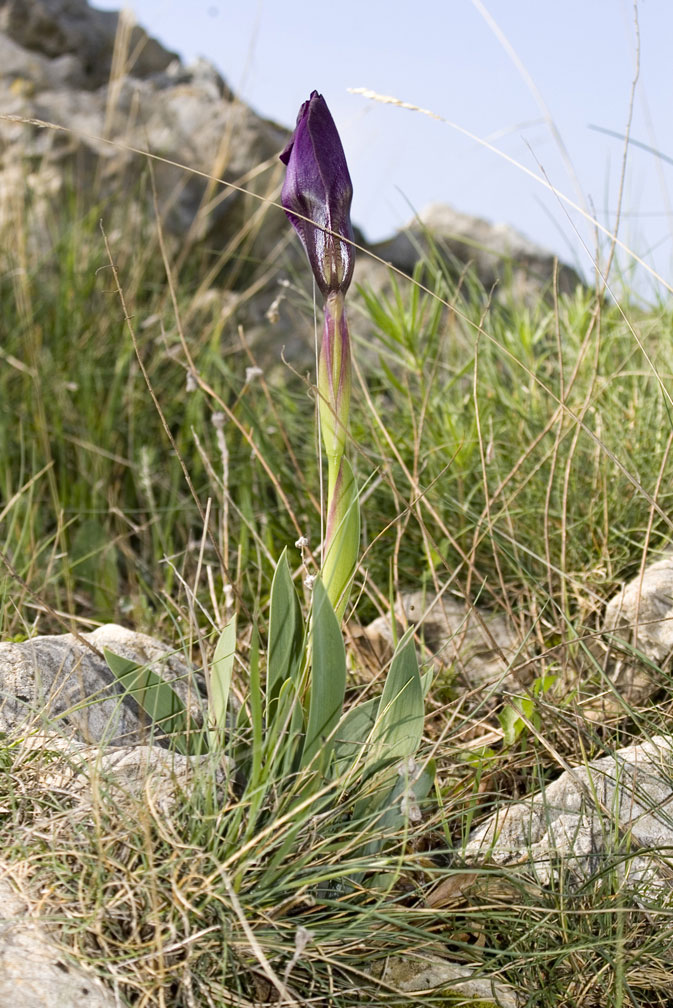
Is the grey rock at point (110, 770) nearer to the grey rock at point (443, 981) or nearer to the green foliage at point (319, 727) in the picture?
the green foliage at point (319, 727)

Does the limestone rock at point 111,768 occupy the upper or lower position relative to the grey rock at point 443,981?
upper

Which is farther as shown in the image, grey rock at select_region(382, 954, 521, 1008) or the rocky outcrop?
the rocky outcrop

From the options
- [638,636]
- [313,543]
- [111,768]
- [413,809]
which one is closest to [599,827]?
[413,809]

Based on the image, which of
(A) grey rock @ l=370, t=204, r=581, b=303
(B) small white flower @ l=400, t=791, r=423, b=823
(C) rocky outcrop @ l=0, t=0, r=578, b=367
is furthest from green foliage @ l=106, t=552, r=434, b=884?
(A) grey rock @ l=370, t=204, r=581, b=303

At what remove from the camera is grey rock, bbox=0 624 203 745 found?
3.76ft

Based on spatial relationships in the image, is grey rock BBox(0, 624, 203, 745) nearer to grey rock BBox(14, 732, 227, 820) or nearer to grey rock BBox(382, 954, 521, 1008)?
grey rock BBox(14, 732, 227, 820)

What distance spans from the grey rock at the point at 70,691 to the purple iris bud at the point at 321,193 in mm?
532

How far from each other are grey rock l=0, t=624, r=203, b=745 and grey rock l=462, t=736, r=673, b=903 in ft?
1.54

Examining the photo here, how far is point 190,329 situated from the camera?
11.3ft

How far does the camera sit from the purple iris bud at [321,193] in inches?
42.2

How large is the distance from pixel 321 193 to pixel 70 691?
763 mm

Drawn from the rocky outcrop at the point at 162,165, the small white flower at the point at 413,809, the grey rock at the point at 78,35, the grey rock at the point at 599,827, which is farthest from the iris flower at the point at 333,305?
the grey rock at the point at 78,35

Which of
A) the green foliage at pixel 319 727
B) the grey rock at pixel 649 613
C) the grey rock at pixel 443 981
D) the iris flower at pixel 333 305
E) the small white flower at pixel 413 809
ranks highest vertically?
Answer: the iris flower at pixel 333 305

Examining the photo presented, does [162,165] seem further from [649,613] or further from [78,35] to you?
[649,613]
